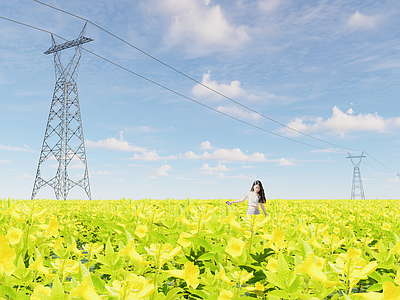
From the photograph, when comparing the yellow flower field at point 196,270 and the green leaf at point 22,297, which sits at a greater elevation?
the yellow flower field at point 196,270

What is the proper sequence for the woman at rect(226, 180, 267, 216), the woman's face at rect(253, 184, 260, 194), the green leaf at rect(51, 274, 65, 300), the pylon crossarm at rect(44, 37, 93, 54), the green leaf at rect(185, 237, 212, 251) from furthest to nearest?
the pylon crossarm at rect(44, 37, 93, 54)
the woman's face at rect(253, 184, 260, 194)
the woman at rect(226, 180, 267, 216)
the green leaf at rect(185, 237, 212, 251)
the green leaf at rect(51, 274, 65, 300)

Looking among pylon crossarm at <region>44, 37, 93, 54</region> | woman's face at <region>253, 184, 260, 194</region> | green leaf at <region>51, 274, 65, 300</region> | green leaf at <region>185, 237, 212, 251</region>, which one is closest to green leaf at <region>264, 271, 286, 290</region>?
green leaf at <region>185, 237, 212, 251</region>

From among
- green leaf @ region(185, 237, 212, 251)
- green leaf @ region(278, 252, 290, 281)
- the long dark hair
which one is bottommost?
green leaf @ region(278, 252, 290, 281)

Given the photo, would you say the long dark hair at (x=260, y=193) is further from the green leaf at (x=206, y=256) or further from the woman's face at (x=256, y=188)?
the green leaf at (x=206, y=256)

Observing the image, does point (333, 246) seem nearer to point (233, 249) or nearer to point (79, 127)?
point (233, 249)

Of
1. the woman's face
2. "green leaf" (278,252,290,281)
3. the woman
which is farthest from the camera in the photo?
the woman's face

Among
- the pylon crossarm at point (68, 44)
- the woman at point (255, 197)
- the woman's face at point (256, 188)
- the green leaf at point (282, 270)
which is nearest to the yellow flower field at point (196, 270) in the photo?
the green leaf at point (282, 270)

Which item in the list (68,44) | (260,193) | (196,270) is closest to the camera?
(196,270)

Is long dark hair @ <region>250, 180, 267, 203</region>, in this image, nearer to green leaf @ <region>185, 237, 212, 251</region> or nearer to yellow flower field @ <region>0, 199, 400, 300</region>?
yellow flower field @ <region>0, 199, 400, 300</region>

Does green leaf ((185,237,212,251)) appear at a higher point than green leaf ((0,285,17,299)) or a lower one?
higher

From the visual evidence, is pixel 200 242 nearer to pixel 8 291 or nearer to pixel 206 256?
pixel 206 256

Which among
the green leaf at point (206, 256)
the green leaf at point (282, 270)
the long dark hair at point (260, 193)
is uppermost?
the long dark hair at point (260, 193)

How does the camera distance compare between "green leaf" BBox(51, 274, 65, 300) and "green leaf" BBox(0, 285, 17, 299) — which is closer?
"green leaf" BBox(51, 274, 65, 300)

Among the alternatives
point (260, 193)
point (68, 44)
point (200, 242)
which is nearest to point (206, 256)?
point (200, 242)
